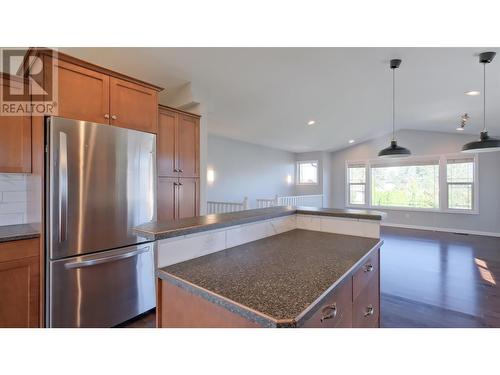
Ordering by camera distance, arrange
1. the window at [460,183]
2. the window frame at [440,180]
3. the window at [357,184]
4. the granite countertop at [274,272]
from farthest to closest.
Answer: the window at [357,184]
the window at [460,183]
the window frame at [440,180]
the granite countertop at [274,272]

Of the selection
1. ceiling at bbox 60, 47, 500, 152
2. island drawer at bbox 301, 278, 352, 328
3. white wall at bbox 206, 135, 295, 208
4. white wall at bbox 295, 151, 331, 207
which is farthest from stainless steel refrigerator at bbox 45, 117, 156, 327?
white wall at bbox 295, 151, 331, 207

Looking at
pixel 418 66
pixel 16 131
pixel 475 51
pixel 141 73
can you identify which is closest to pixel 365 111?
pixel 418 66

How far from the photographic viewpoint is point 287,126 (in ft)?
17.6

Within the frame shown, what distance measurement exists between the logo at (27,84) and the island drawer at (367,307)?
2292 mm

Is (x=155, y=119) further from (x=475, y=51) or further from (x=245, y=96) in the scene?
(x=475, y=51)

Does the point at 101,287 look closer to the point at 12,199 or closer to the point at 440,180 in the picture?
the point at 12,199

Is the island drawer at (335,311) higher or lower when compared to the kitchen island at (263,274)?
lower

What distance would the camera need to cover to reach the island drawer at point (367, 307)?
1.24 metres

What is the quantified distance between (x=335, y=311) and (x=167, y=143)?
90.2 inches

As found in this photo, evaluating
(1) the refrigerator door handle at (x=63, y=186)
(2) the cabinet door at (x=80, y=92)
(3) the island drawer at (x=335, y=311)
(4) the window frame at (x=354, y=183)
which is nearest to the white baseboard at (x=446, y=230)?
(4) the window frame at (x=354, y=183)

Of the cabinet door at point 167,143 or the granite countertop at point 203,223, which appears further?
the cabinet door at point 167,143

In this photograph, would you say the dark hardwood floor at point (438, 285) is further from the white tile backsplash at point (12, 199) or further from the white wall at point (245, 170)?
the white wall at point (245, 170)

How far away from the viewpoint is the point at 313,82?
133 inches

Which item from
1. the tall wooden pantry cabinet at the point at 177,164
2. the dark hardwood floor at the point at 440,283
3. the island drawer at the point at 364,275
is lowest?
the dark hardwood floor at the point at 440,283
